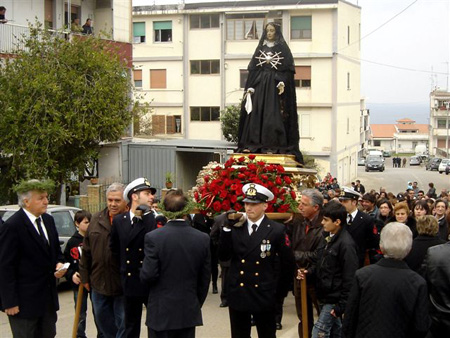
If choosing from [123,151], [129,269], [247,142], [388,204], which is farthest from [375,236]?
[123,151]

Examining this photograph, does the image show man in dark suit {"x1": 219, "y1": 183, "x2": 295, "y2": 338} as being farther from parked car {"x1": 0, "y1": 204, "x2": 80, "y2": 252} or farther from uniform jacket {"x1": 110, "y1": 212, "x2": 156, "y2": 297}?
parked car {"x1": 0, "y1": 204, "x2": 80, "y2": 252}

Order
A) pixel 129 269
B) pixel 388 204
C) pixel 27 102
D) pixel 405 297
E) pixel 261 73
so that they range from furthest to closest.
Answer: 1. pixel 27 102
2. pixel 261 73
3. pixel 388 204
4. pixel 129 269
5. pixel 405 297

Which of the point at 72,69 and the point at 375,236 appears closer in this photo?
the point at 375,236

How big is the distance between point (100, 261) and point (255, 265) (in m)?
2.04

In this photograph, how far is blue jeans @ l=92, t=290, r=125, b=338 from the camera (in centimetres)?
907

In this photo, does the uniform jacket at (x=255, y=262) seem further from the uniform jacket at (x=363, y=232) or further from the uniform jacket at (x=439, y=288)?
the uniform jacket at (x=363, y=232)

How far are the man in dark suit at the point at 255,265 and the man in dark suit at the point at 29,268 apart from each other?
1.90m

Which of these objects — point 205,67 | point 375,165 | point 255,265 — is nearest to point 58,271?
point 255,265

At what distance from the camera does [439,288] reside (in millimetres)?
7000

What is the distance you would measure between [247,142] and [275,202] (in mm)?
4037

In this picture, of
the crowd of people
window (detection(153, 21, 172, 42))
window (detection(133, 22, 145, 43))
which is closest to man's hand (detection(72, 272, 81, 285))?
the crowd of people

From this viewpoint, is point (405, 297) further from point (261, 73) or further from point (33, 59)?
point (33, 59)

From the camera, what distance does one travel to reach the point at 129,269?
8.49 meters

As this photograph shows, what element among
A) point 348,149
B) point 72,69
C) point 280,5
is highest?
point 280,5
